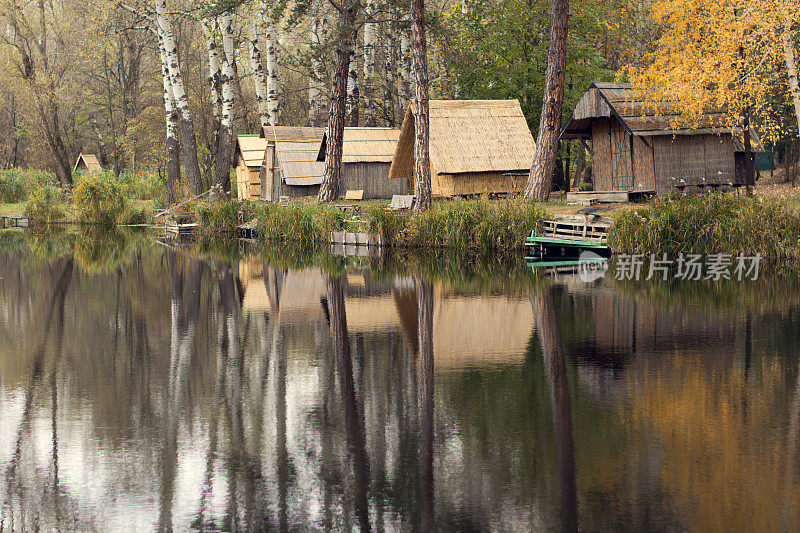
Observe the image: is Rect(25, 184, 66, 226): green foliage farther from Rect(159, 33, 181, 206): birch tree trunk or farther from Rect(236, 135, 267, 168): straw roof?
Rect(236, 135, 267, 168): straw roof

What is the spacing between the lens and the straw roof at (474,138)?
36031 millimetres

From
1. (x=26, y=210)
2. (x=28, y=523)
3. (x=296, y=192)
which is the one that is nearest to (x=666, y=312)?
(x=28, y=523)

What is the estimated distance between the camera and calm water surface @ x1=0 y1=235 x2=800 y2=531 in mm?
7375

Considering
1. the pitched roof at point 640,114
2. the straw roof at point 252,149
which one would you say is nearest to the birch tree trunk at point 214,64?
the straw roof at point 252,149

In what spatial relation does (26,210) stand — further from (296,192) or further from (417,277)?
→ (417,277)

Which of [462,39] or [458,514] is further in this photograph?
[462,39]

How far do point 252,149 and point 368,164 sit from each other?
10623mm

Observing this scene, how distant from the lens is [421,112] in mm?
32531

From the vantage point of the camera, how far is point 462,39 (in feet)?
139

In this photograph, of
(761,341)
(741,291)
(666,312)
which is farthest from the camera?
(741,291)

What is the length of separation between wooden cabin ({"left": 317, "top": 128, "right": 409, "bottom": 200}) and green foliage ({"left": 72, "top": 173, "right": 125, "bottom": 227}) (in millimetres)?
9446

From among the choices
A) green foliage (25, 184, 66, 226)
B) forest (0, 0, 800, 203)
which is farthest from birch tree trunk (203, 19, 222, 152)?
green foliage (25, 184, 66, 226)

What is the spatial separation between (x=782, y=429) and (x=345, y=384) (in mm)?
4908

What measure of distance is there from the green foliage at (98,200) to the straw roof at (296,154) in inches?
294
